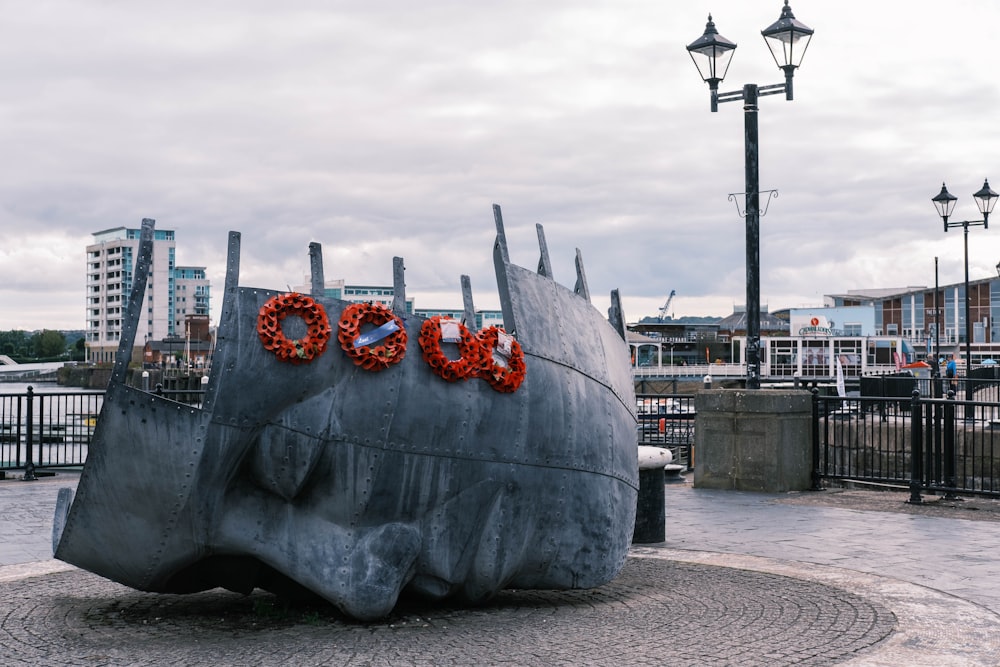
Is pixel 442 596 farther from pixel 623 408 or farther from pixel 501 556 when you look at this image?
pixel 623 408

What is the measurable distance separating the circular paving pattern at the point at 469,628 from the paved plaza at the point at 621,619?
2cm

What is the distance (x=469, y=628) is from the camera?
6902 millimetres

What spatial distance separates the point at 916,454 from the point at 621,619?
8287 millimetres

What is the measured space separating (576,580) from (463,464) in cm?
139

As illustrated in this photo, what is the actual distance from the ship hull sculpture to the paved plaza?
0.32 metres

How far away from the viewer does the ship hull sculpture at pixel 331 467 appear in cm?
638

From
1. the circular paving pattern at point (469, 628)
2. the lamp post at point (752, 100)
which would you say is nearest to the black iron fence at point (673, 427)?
the lamp post at point (752, 100)

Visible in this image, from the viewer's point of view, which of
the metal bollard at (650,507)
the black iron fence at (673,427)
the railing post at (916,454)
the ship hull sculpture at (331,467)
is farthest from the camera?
the black iron fence at (673,427)

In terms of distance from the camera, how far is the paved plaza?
6.30 meters

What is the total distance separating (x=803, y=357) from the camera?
8281cm

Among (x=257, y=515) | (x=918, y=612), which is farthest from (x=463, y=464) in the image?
(x=918, y=612)

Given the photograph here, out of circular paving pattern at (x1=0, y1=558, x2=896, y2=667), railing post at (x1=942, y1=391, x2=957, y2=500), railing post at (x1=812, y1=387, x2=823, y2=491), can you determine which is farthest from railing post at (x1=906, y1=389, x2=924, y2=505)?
circular paving pattern at (x1=0, y1=558, x2=896, y2=667)

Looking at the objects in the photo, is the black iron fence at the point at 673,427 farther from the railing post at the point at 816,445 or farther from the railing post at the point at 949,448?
the railing post at the point at 949,448

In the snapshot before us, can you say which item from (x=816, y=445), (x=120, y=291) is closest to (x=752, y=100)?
(x=816, y=445)
